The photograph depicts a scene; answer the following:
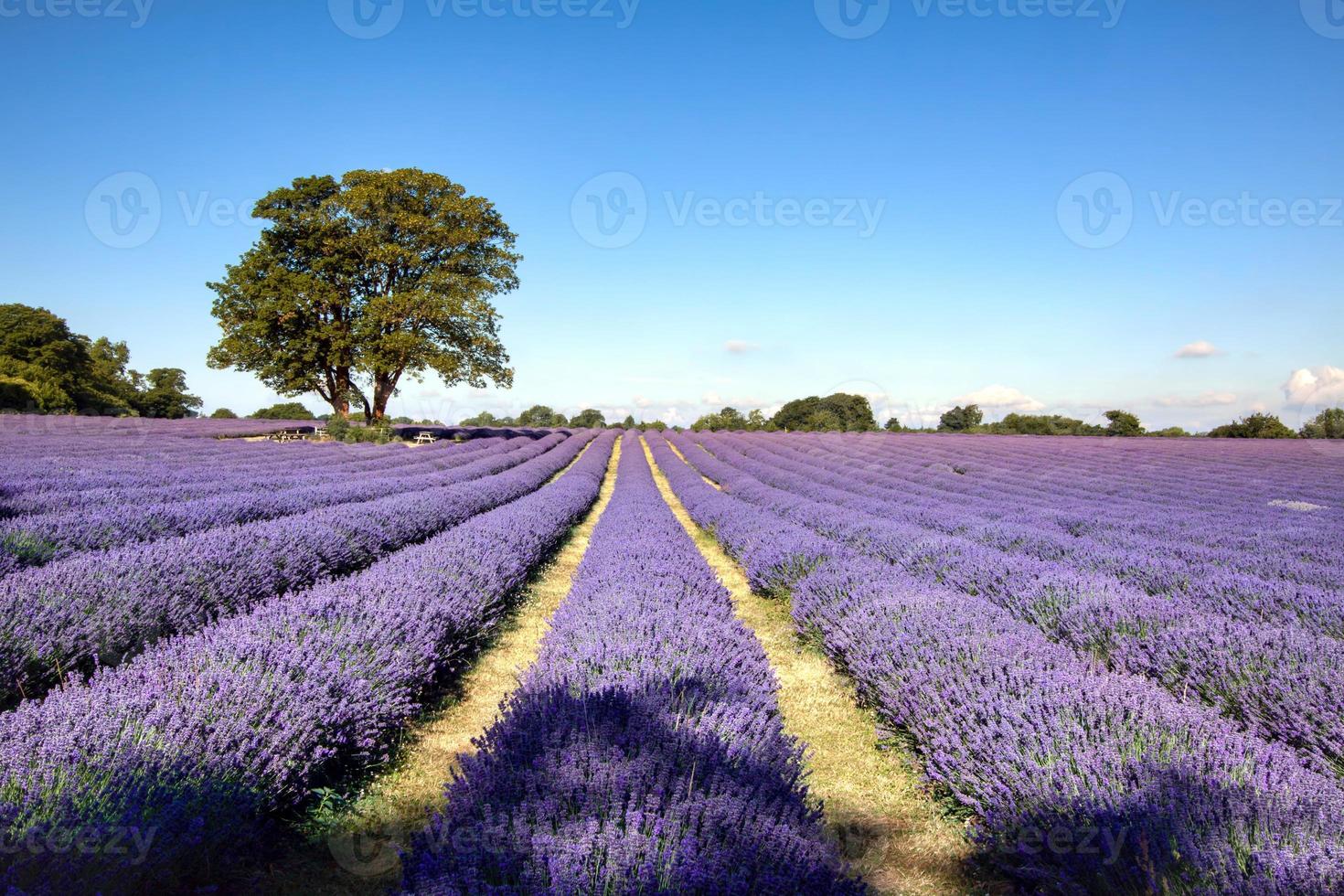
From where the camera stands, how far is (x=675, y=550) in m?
5.50

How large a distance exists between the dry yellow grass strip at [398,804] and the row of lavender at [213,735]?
142mm

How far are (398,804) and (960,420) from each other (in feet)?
211

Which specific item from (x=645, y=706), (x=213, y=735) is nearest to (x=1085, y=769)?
(x=645, y=706)

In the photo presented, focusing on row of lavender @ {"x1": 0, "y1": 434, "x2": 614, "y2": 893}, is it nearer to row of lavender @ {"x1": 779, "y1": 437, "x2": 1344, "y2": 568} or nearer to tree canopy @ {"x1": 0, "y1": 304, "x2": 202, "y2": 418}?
row of lavender @ {"x1": 779, "y1": 437, "x2": 1344, "y2": 568}

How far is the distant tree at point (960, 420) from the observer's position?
5862 centimetres

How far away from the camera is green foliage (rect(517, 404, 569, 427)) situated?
71.1 meters

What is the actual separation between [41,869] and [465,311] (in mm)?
23604

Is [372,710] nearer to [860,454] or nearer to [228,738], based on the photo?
[228,738]

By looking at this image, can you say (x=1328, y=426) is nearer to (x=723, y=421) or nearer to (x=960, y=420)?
(x=960, y=420)

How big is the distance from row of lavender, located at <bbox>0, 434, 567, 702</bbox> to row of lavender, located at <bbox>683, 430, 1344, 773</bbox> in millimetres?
5294

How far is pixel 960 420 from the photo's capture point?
6019 cm

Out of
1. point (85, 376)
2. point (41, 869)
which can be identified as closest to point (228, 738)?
point (41, 869)

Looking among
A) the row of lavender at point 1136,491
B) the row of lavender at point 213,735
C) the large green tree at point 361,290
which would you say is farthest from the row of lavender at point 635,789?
the large green tree at point 361,290

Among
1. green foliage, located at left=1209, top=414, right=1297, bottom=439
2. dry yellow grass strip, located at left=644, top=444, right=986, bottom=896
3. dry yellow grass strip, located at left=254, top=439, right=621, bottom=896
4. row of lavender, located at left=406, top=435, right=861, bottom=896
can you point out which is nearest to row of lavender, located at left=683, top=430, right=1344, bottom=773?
dry yellow grass strip, located at left=644, top=444, right=986, bottom=896
